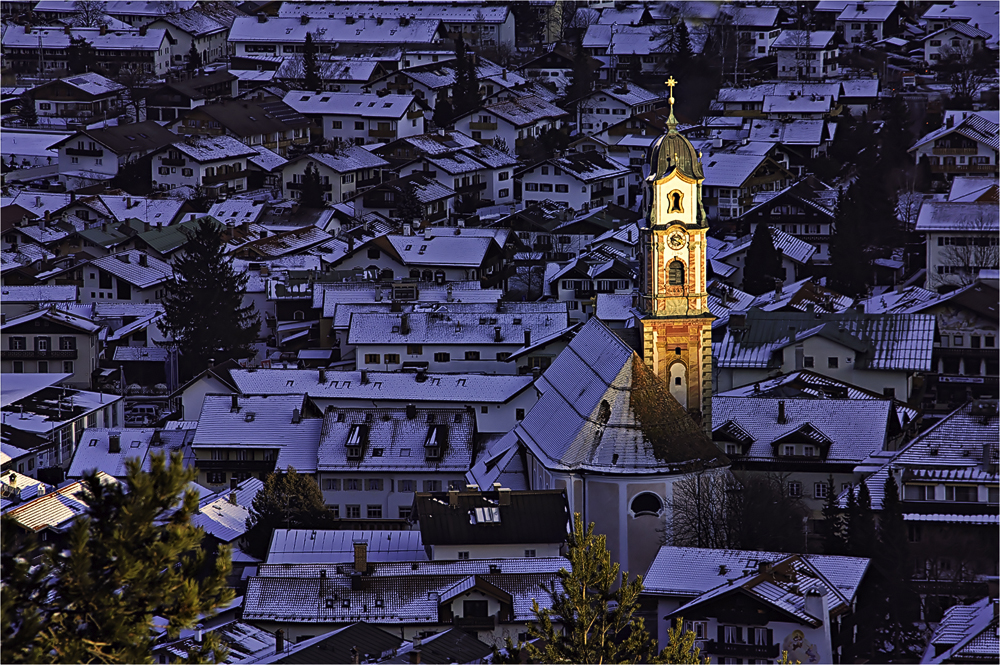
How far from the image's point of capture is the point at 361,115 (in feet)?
392

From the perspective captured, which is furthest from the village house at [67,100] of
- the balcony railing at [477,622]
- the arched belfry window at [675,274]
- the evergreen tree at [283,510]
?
the balcony railing at [477,622]

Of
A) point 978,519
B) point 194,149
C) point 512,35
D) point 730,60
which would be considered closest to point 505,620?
point 978,519

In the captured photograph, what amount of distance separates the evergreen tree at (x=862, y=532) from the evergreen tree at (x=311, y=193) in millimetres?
58620

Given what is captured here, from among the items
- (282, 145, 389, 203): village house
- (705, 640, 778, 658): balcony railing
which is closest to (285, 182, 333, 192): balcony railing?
(282, 145, 389, 203): village house

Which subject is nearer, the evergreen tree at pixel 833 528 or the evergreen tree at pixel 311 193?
the evergreen tree at pixel 833 528

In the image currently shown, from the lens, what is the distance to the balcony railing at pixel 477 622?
45.0 metres

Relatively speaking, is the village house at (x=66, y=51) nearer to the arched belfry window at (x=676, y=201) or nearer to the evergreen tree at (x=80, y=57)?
the evergreen tree at (x=80, y=57)

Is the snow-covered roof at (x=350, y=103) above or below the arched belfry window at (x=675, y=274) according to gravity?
above

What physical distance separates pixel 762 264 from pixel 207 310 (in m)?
23.9

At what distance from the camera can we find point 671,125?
54125 mm

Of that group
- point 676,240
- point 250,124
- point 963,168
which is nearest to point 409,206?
point 250,124

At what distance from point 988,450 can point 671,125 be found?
12.4 m

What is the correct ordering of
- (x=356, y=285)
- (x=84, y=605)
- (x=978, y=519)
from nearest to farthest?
(x=84, y=605), (x=978, y=519), (x=356, y=285)

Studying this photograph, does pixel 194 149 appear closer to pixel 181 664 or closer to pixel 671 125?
pixel 671 125
